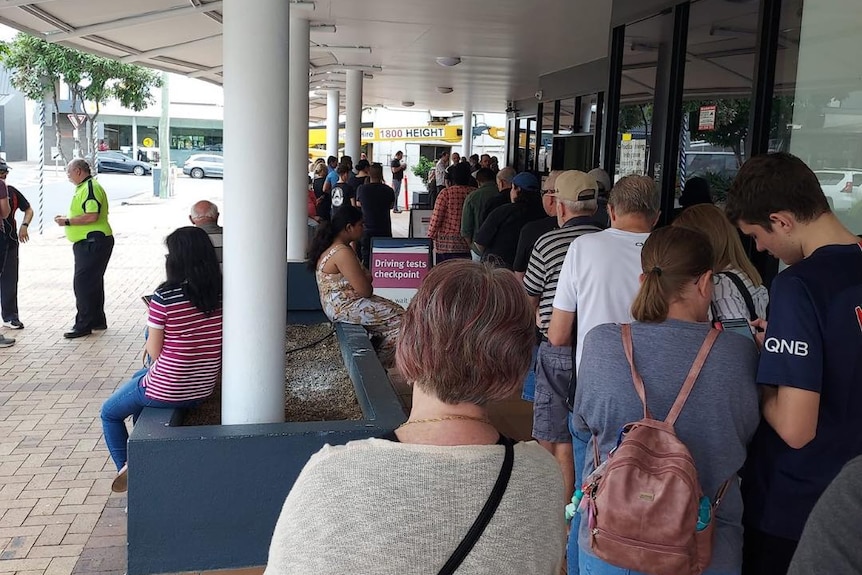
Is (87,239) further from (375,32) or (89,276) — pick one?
(375,32)

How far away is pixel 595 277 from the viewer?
3193 millimetres

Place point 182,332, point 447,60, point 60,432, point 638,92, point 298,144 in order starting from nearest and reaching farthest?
1. point 182,332
2. point 60,432
3. point 638,92
4. point 298,144
5. point 447,60

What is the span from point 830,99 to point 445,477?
376 cm

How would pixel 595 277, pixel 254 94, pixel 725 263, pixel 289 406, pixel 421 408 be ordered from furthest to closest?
1. pixel 289 406
2. pixel 254 94
3. pixel 595 277
4. pixel 725 263
5. pixel 421 408

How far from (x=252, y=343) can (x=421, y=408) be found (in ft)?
8.24

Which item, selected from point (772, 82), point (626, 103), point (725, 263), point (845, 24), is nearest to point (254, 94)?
point (725, 263)

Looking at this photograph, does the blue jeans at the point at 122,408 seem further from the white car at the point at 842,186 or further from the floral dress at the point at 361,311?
the white car at the point at 842,186

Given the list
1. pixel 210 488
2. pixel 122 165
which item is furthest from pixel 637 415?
pixel 122 165

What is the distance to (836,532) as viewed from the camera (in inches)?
39.6

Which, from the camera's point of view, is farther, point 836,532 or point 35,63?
point 35,63

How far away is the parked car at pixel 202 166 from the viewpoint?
47.1 m

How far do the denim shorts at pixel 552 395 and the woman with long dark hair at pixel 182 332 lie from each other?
167 centimetres

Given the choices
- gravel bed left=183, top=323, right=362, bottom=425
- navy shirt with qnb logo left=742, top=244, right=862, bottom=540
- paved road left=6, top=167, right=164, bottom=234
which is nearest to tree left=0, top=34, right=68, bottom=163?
paved road left=6, top=167, right=164, bottom=234

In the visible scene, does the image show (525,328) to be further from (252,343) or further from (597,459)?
(252,343)
